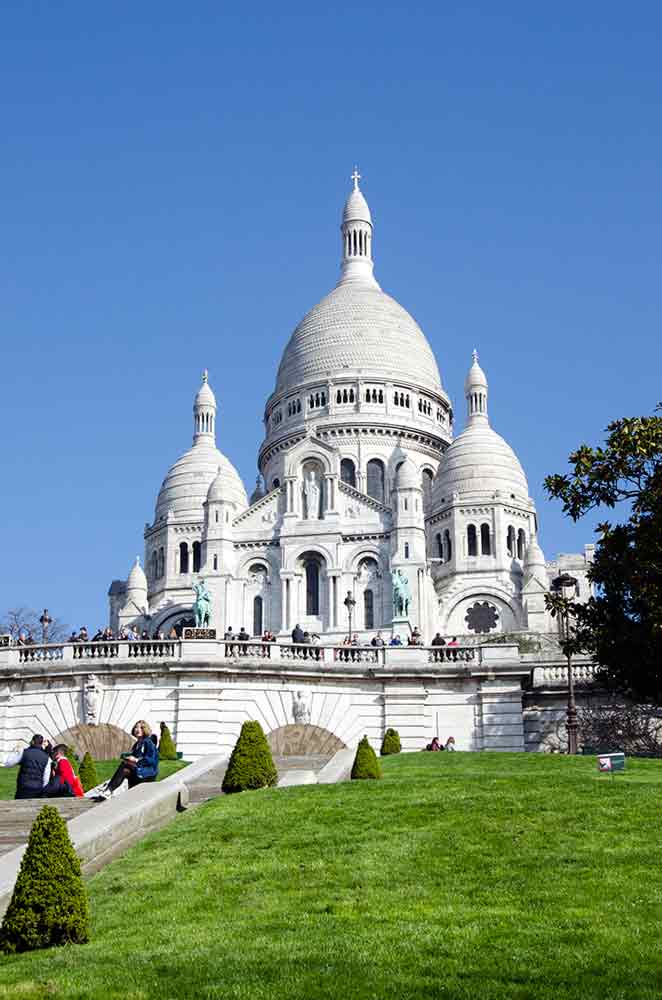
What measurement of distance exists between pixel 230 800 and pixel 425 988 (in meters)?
10.3

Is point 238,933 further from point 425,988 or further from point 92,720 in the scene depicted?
point 92,720

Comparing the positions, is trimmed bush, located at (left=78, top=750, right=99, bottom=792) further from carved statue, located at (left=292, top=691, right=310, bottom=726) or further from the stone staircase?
carved statue, located at (left=292, top=691, right=310, bottom=726)

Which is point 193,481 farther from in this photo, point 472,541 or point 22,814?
point 22,814

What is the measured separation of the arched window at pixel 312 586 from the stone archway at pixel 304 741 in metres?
47.4

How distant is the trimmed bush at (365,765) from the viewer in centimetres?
2438

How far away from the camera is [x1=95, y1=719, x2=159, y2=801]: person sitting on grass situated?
22.5 m

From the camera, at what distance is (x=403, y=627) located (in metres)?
73.1

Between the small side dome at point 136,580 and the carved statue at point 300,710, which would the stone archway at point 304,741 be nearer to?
the carved statue at point 300,710

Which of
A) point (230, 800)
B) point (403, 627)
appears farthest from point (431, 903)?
point (403, 627)

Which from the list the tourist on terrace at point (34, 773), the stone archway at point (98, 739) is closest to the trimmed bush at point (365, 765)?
the tourist on terrace at point (34, 773)

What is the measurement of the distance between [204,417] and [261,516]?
68.7 feet

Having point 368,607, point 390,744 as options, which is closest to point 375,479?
point 368,607

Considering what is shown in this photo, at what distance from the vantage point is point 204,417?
107 m

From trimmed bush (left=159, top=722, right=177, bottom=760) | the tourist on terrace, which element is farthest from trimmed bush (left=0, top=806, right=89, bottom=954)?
trimmed bush (left=159, top=722, right=177, bottom=760)
